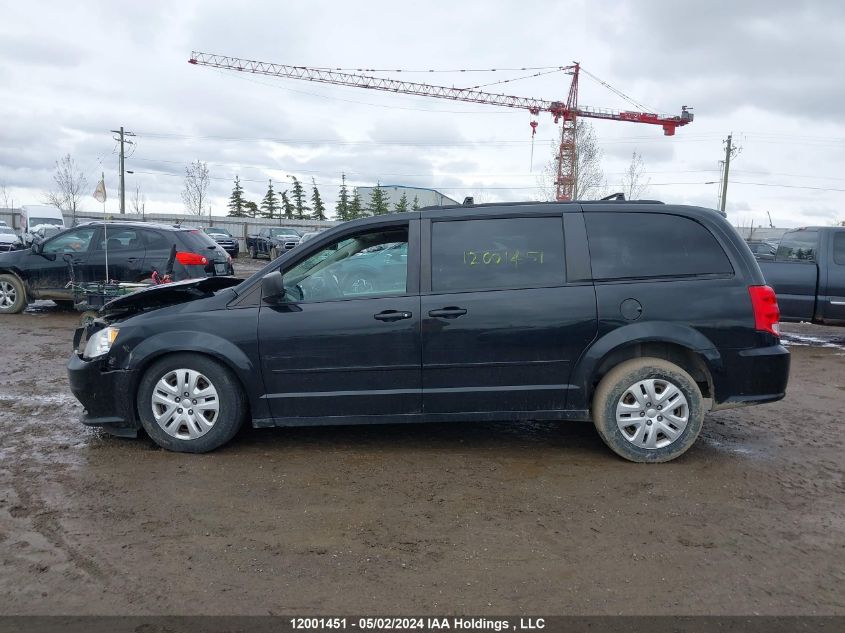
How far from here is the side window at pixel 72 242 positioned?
1077cm

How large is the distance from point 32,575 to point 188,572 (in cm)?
71

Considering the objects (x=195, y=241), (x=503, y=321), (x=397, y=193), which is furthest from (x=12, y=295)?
(x=397, y=193)

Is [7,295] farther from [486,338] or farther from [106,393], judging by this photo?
[486,338]

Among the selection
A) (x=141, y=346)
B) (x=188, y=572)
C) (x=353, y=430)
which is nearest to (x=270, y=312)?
(x=141, y=346)

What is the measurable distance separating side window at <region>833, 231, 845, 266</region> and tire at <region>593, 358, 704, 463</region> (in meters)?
6.51

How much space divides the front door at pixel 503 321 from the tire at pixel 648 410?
31 cm

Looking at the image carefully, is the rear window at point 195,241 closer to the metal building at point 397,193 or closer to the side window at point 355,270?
the side window at point 355,270

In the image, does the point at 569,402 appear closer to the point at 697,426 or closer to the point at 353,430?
the point at 697,426

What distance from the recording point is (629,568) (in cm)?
304

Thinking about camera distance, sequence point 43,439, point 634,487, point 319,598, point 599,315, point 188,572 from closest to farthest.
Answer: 1. point 319,598
2. point 188,572
3. point 634,487
4. point 599,315
5. point 43,439
